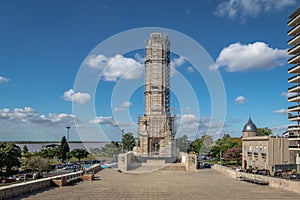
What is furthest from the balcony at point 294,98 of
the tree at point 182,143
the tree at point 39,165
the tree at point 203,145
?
the tree at point 203,145

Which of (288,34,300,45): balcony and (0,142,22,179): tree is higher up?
(288,34,300,45): balcony

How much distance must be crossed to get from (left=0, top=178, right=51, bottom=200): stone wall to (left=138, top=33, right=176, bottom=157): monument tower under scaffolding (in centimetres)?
3415

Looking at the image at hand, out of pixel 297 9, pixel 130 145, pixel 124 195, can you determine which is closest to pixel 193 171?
pixel 124 195

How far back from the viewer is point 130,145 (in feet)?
278

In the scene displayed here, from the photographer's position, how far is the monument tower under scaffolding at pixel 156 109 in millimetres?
53125

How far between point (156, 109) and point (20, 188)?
3943cm

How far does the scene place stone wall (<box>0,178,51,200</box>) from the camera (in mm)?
13672

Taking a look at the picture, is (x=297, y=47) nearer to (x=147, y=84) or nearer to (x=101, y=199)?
(x=147, y=84)

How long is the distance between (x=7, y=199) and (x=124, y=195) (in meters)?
5.45

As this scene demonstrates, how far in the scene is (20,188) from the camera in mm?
15117

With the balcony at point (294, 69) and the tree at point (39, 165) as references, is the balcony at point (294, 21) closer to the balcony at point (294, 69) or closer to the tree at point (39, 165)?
the balcony at point (294, 69)

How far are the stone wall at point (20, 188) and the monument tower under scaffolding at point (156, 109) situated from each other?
112 ft

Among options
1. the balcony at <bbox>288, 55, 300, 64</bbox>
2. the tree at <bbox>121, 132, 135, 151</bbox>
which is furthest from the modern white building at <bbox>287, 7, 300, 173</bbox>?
the tree at <bbox>121, 132, 135, 151</bbox>

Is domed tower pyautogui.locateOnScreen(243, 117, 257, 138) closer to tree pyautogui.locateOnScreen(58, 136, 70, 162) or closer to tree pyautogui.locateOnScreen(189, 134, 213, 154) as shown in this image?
tree pyautogui.locateOnScreen(189, 134, 213, 154)
